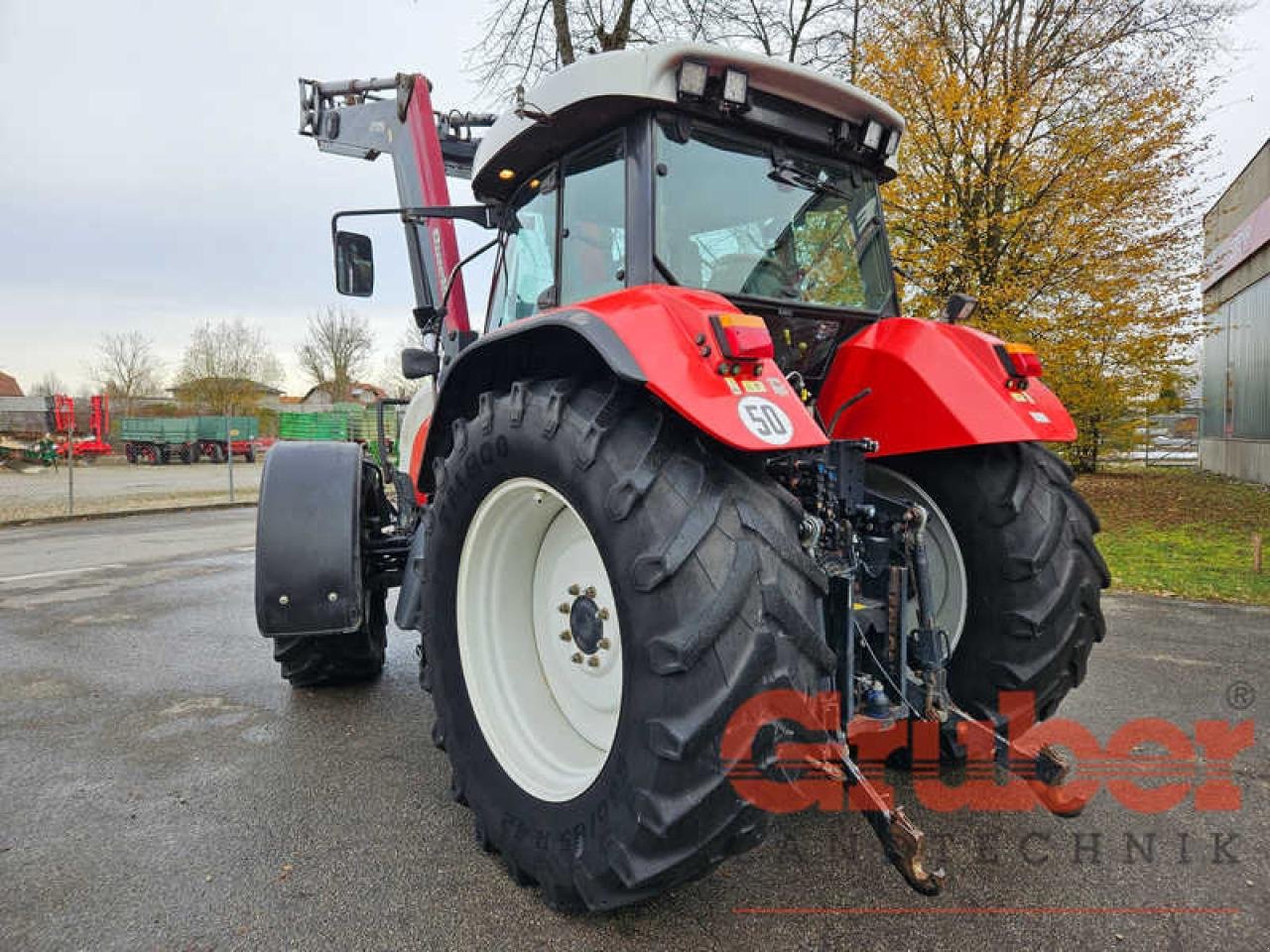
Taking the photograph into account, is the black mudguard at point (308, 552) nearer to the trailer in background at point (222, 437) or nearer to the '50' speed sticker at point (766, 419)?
the '50' speed sticker at point (766, 419)

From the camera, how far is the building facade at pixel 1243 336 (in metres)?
17.9

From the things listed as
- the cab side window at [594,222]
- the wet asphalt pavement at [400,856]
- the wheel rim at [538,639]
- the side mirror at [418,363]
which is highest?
the cab side window at [594,222]

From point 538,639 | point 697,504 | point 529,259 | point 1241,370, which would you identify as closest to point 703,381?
point 697,504

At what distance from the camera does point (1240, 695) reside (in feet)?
12.7

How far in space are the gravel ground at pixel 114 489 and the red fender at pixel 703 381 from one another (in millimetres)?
11479

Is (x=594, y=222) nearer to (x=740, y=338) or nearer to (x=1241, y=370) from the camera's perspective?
(x=740, y=338)

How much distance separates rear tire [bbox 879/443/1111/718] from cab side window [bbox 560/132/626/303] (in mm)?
1338

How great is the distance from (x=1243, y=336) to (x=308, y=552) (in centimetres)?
2372

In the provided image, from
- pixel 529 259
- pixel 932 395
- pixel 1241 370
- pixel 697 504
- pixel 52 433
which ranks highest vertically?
pixel 1241 370

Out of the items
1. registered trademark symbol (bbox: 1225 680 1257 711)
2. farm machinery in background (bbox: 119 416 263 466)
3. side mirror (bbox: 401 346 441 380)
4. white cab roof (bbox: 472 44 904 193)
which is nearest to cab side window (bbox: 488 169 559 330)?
white cab roof (bbox: 472 44 904 193)

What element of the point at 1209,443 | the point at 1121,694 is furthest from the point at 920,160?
the point at 1209,443

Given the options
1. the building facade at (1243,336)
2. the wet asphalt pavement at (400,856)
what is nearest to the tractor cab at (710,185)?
the wet asphalt pavement at (400,856)

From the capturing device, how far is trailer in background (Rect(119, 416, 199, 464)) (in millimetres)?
31016

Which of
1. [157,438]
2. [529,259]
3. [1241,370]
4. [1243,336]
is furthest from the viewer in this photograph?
[157,438]
